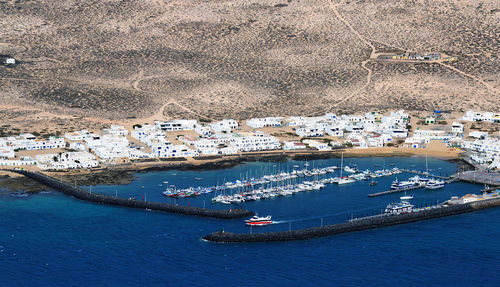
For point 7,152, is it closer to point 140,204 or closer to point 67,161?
point 67,161

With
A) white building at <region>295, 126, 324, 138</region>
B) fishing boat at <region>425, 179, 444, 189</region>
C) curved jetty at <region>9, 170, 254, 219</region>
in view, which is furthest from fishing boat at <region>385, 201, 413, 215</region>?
white building at <region>295, 126, 324, 138</region>

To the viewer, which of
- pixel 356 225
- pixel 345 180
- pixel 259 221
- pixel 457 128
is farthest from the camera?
pixel 457 128

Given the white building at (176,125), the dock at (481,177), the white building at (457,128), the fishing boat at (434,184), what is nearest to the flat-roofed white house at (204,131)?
the white building at (176,125)

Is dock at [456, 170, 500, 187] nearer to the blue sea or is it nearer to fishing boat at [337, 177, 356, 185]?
the blue sea

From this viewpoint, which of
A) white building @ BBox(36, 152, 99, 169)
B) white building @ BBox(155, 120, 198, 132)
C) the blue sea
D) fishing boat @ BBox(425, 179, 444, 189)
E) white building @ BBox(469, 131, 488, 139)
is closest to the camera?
the blue sea

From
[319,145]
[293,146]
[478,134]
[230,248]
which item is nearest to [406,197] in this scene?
[230,248]

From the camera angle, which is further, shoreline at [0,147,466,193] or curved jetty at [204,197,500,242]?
shoreline at [0,147,466,193]

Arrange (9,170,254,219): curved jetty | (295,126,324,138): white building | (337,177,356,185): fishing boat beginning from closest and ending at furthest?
(9,170,254,219): curved jetty < (337,177,356,185): fishing boat < (295,126,324,138): white building
